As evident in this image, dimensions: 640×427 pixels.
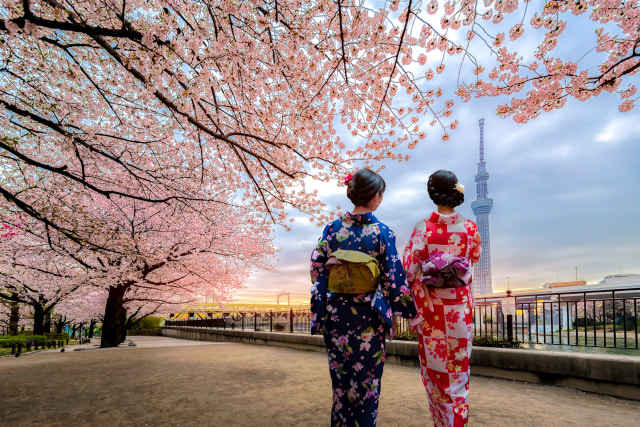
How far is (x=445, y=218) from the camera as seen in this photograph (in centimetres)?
262

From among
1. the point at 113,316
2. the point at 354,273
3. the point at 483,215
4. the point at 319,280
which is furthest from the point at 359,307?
the point at 483,215

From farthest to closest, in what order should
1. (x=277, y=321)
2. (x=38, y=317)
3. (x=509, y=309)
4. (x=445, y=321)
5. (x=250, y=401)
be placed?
(x=38, y=317), (x=277, y=321), (x=509, y=309), (x=250, y=401), (x=445, y=321)

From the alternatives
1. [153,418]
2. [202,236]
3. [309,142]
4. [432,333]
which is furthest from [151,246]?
[432,333]

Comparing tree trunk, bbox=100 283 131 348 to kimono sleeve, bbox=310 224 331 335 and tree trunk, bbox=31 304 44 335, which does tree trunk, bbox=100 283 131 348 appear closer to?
tree trunk, bbox=31 304 44 335

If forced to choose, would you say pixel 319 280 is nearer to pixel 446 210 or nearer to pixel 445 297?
pixel 445 297

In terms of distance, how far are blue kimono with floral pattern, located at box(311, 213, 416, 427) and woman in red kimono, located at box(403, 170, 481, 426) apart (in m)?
0.25

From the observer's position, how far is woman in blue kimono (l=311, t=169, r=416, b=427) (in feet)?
7.21

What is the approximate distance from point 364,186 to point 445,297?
0.99 meters

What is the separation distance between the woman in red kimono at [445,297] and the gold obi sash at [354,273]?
18.6 inches

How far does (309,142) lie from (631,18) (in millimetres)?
5931

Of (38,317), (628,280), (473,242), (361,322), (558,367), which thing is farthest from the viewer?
(628,280)

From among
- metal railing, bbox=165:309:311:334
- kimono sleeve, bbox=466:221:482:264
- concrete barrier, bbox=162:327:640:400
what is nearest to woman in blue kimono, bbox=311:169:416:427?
kimono sleeve, bbox=466:221:482:264

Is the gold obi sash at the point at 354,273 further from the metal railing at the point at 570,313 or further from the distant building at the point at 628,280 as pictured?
the distant building at the point at 628,280

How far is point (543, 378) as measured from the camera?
15.9ft
